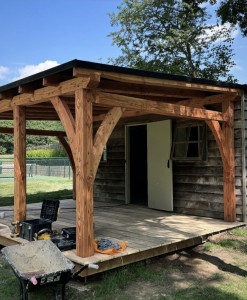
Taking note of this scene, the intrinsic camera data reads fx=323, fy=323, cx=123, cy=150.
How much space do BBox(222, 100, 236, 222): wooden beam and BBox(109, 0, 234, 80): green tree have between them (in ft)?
38.6

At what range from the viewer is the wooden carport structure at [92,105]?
12.4ft

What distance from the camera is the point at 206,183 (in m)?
6.38

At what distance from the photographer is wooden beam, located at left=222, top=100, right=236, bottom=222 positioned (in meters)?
5.81

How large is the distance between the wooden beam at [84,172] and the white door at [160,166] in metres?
3.41

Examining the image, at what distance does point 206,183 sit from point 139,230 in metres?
1.96

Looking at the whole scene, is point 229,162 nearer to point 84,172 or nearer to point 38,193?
point 84,172

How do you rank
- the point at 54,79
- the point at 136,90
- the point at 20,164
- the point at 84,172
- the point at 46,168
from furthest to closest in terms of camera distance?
the point at 46,168
the point at 20,164
the point at 136,90
the point at 54,79
the point at 84,172

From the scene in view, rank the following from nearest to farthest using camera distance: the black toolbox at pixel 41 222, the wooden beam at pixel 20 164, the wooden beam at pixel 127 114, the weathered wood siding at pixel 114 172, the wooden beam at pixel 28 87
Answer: the black toolbox at pixel 41 222 → the wooden beam at pixel 28 87 → the wooden beam at pixel 20 164 → the wooden beam at pixel 127 114 → the weathered wood siding at pixel 114 172

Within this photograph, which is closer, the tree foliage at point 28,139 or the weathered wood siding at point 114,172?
the weathered wood siding at point 114,172

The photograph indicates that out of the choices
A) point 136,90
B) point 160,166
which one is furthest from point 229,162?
point 136,90

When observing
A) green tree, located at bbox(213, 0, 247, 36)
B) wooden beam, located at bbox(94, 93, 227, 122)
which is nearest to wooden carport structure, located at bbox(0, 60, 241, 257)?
wooden beam, located at bbox(94, 93, 227, 122)

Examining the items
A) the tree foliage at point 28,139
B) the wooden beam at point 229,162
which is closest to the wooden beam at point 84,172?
the wooden beam at point 229,162

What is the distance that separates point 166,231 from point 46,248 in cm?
229

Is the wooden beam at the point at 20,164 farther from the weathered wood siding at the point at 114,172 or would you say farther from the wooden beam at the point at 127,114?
the weathered wood siding at the point at 114,172
